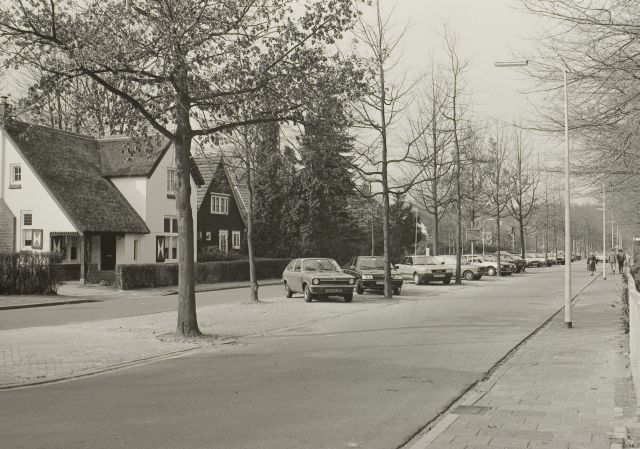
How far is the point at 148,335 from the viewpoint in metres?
13.8

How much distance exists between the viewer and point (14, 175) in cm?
3416

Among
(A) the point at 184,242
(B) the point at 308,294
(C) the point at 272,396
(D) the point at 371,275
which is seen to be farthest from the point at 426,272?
(C) the point at 272,396

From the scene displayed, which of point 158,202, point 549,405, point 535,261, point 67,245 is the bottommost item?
point 549,405

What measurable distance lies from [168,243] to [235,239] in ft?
30.3

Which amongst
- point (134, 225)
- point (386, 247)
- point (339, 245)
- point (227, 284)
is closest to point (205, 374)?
point (386, 247)

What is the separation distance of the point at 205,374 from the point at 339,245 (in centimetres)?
4237

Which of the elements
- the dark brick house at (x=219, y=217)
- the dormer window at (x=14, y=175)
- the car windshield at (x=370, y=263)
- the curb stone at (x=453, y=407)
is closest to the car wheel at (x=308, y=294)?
the car windshield at (x=370, y=263)

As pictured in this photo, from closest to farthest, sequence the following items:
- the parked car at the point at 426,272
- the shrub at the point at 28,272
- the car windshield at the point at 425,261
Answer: the shrub at the point at 28,272 → the parked car at the point at 426,272 → the car windshield at the point at 425,261

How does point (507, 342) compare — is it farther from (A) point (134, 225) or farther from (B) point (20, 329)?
(A) point (134, 225)

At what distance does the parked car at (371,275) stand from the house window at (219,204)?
20.5 meters

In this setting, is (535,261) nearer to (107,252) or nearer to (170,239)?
(170,239)

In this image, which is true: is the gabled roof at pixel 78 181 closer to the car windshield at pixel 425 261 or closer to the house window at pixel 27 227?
the house window at pixel 27 227

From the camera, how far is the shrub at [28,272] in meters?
24.4

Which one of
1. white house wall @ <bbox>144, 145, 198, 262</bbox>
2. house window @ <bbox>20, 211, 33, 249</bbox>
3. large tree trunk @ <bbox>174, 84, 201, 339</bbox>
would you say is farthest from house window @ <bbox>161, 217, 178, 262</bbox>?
large tree trunk @ <bbox>174, 84, 201, 339</bbox>
